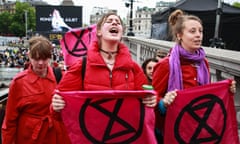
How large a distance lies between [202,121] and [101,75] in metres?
0.88

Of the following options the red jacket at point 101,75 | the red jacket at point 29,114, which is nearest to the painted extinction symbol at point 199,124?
the red jacket at point 101,75

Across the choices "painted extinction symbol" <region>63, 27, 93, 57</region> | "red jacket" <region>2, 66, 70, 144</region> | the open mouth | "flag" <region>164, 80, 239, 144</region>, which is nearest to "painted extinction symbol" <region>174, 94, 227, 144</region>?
"flag" <region>164, 80, 239, 144</region>

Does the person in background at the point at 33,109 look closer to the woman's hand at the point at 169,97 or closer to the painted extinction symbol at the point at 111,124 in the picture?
the painted extinction symbol at the point at 111,124

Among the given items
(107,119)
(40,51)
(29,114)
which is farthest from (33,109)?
(107,119)

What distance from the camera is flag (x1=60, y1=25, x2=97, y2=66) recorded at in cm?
568

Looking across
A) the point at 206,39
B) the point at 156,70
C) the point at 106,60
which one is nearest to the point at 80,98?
the point at 106,60

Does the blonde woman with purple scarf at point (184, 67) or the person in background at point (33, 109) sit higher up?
the blonde woman with purple scarf at point (184, 67)

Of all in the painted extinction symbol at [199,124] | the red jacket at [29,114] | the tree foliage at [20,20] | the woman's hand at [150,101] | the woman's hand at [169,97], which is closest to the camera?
the woman's hand at [150,101]

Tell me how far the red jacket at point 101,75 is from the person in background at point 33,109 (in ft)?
2.28

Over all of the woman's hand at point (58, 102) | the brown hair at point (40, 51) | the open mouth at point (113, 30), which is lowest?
the woman's hand at point (58, 102)

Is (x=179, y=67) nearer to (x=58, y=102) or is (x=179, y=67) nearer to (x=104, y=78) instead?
(x=104, y=78)

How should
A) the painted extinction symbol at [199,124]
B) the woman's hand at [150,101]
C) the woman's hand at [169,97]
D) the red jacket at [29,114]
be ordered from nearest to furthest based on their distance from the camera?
1. the woman's hand at [150,101]
2. the woman's hand at [169,97]
3. the painted extinction symbol at [199,124]
4. the red jacket at [29,114]

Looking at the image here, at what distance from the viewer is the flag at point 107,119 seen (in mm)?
2488

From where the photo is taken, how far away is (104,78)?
247 centimetres
